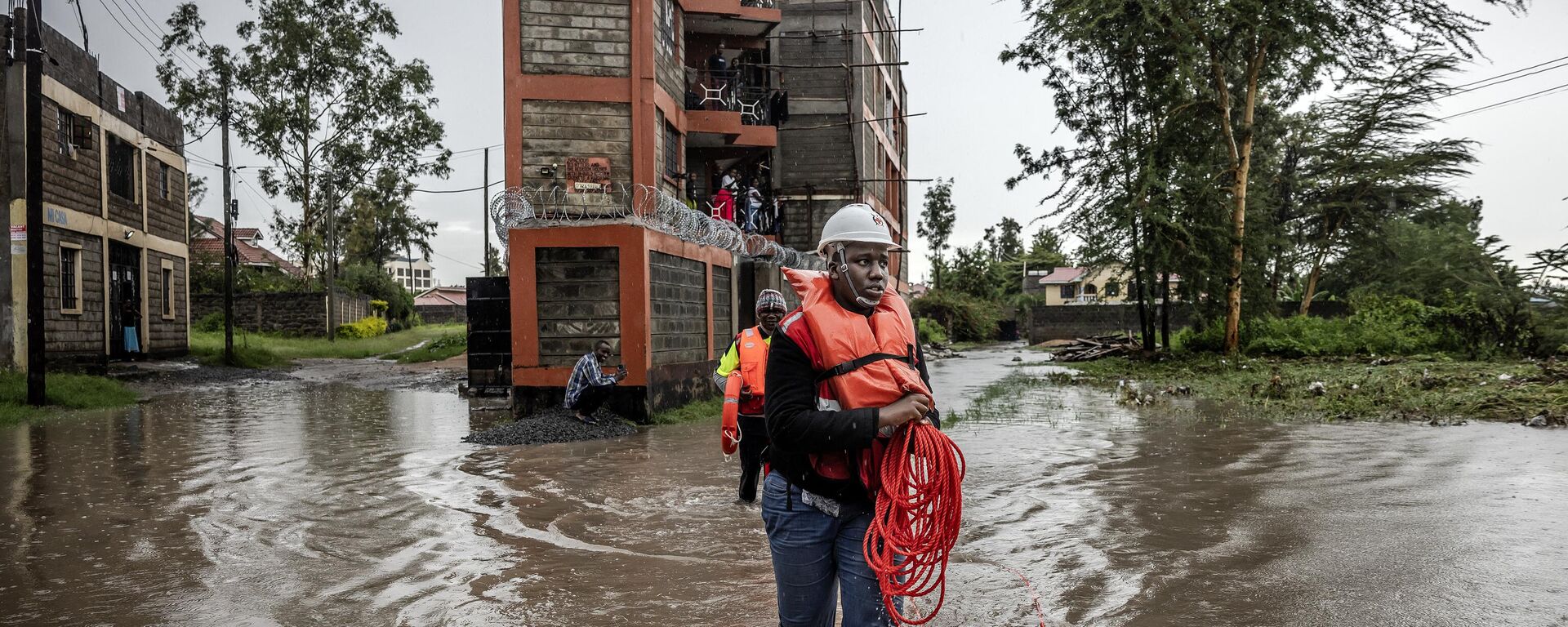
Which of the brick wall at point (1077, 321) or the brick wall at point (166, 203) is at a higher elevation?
the brick wall at point (166, 203)

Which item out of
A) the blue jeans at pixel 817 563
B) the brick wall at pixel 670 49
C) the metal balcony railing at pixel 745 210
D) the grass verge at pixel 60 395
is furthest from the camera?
the metal balcony railing at pixel 745 210

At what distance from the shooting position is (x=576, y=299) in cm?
1602

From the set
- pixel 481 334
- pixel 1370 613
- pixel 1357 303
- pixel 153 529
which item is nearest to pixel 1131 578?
pixel 1370 613

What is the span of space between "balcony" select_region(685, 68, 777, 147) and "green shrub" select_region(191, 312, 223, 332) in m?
24.4

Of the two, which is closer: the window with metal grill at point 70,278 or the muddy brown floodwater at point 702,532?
the muddy brown floodwater at point 702,532

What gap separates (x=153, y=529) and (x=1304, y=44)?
2340 cm

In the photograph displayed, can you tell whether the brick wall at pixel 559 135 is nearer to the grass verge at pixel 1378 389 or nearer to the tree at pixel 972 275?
the grass verge at pixel 1378 389

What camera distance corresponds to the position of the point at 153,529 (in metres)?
8.06

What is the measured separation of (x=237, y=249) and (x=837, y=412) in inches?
2587

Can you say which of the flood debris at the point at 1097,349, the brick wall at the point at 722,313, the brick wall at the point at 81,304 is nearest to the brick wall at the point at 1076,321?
the flood debris at the point at 1097,349

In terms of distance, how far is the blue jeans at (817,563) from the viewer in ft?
11.4

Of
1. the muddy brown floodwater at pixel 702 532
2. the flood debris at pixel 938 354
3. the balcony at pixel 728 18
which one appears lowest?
the flood debris at pixel 938 354

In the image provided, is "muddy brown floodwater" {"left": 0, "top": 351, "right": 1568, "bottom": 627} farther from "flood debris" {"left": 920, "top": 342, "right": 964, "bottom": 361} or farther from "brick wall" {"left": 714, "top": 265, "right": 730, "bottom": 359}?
"flood debris" {"left": 920, "top": 342, "right": 964, "bottom": 361}

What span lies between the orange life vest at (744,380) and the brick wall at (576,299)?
774 centimetres
